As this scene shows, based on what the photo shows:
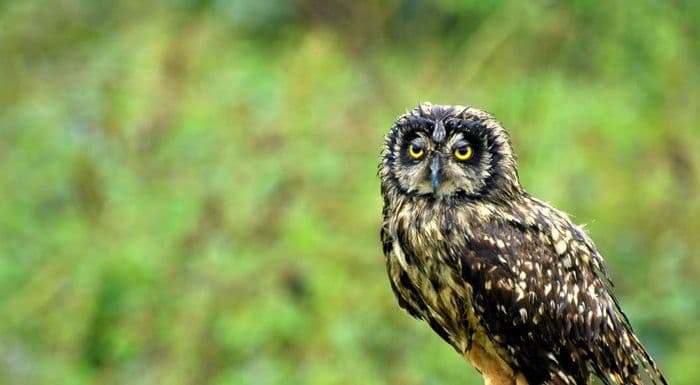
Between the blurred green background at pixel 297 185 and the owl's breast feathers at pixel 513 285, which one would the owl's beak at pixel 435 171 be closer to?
the owl's breast feathers at pixel 513 285

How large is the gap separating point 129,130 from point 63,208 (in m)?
0.79

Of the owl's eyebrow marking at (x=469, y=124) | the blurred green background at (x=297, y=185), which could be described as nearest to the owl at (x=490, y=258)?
the owl's eyebrow marking at (x=469, y=124)

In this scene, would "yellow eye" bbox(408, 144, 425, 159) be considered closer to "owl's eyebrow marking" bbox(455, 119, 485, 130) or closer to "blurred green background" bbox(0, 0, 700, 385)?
"owl's eyebrow marking" bbox(455, 119, 485, 130)

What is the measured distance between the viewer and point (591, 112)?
805 centimetres

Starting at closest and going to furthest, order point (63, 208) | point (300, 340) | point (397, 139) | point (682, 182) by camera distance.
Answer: point (397, 139) → point (682, 182) → point (300, 340) → point (63, 208)

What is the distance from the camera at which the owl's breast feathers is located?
500 cm

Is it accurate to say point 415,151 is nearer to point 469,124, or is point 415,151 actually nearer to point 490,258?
point 469,124

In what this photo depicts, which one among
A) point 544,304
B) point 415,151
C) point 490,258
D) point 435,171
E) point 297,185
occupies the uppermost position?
point 297,185

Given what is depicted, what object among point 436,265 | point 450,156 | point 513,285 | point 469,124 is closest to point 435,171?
point 450,156

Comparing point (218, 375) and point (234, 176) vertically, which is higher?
point (234, 176)

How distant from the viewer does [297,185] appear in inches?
331

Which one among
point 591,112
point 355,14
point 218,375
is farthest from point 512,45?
point 218,375

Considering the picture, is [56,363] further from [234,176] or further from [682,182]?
[682,182]

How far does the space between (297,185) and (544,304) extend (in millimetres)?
3500
